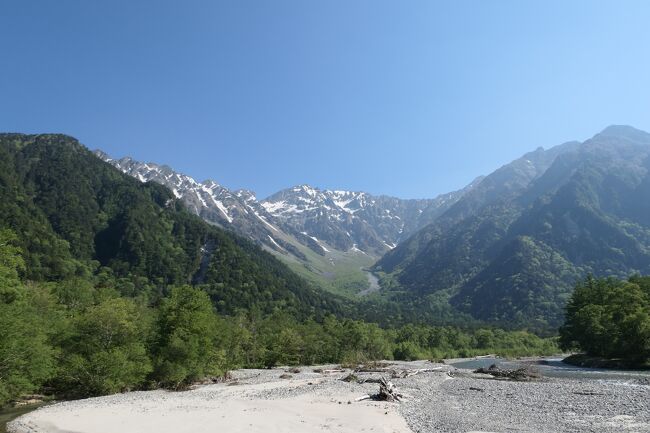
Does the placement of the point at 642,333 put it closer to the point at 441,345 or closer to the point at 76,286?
the point at 441,345

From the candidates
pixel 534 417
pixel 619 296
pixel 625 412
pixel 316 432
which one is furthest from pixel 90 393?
pixel 619 296

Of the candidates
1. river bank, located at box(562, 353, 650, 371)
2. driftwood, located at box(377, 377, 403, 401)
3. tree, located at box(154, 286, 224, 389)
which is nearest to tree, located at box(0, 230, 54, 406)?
tree, located at box(154, 286, 224, 389)

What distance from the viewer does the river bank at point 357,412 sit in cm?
3050

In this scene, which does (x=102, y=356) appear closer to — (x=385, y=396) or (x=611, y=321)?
(x=385, y=396)

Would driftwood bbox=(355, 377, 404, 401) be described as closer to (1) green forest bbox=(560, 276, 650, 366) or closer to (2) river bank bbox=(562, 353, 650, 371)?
(1) green forest bbox=(560, 276, 650, 366)

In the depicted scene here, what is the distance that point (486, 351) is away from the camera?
6713 inches

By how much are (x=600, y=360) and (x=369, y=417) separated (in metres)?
78.1

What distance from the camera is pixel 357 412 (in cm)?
3600

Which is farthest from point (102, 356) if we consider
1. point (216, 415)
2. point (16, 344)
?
point (216, 415)

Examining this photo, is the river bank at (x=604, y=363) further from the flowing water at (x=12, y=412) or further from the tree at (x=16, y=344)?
the tree at (x=16, y=344)

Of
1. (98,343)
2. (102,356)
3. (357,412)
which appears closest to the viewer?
(357,412)

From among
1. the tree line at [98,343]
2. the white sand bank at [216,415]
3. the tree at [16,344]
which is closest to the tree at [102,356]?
the tree line at [98,343]

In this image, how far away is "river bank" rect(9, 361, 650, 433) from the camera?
30.5 m

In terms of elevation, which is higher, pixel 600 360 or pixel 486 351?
pixel 600 360
